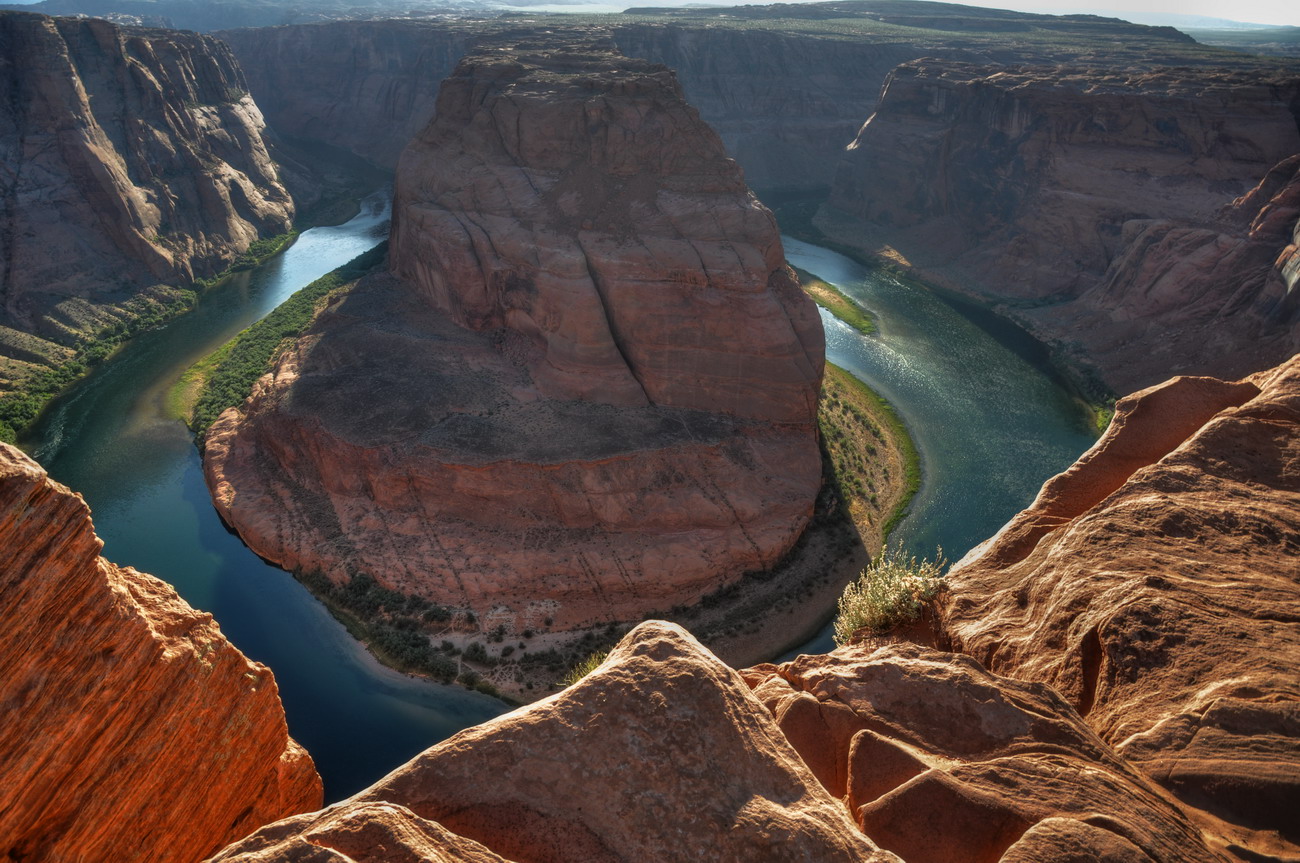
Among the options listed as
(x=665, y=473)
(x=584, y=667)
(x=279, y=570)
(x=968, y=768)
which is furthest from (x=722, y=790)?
(x=279, y=570)

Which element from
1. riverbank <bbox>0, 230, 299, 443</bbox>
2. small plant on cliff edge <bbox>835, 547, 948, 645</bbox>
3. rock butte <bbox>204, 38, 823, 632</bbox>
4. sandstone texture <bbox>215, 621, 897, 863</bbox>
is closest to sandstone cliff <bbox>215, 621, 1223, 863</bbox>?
sandstone texture <bbox>215, 621, 897, 863</bbox>

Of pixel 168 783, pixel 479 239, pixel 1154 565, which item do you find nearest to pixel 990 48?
pixel 479 239

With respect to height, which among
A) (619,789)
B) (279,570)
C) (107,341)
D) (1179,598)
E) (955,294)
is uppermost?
(1179,598)

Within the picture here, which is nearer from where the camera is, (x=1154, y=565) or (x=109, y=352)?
(x=1154, y=565)

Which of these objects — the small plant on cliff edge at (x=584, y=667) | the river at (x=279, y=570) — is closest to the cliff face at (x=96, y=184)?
the river at (x=279, y=570)

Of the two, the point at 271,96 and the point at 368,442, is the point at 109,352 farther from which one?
the point at 271,96

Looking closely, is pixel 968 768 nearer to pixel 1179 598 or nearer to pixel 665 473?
pixel 1179 598
